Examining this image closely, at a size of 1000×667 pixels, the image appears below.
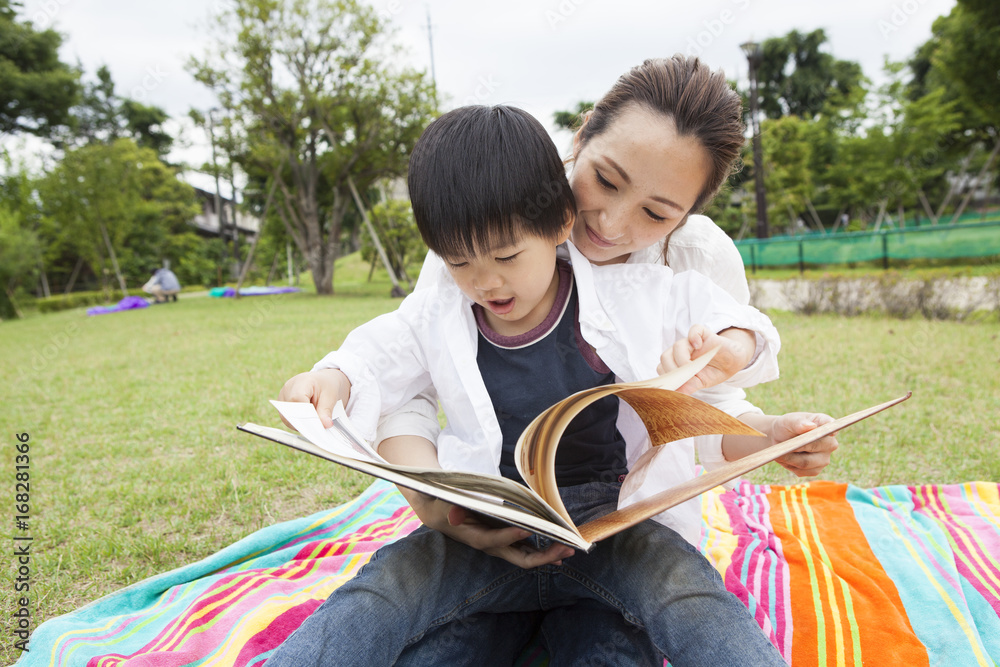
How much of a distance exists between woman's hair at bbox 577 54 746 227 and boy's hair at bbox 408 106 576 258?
0.33 meters

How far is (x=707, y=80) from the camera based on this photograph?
1.43 m

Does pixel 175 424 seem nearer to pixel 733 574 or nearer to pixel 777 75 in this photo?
pixel 733 574

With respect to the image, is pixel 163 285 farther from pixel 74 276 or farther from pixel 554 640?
pixel 554 640

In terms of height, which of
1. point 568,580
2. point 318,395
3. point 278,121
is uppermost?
point 278,121

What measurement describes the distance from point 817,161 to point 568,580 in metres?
28.3

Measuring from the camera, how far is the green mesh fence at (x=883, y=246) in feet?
28.8

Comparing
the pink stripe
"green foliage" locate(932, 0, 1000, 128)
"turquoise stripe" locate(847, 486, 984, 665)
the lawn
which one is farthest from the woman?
"green foliage" locate(932, 0, 1000, 128)

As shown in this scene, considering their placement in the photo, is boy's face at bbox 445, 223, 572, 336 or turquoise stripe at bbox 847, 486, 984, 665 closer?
boy's face at bbox 445, 223, 572, 336

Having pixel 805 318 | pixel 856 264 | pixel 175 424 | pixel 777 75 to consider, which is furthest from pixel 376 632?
pixel 777 75

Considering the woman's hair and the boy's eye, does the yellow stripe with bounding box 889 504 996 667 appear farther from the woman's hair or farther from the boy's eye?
the boy's eye

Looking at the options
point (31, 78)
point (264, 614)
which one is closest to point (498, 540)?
point (264, 614)

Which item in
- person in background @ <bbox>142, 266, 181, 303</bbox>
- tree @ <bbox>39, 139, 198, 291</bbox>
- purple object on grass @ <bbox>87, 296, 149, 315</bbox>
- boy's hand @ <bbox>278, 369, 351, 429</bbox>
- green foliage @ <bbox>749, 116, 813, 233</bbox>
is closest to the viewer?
boy's hand @ <bbox>278, 369, 351, 429</bbox>

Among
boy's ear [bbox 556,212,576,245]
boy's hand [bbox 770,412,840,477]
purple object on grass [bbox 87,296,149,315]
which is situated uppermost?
boy's ear [bbox 556,212,576,245]

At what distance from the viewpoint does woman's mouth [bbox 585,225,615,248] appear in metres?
1.44
